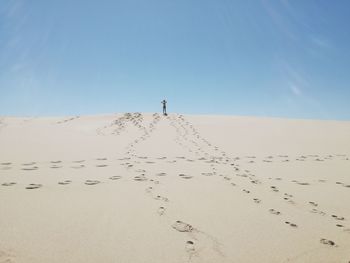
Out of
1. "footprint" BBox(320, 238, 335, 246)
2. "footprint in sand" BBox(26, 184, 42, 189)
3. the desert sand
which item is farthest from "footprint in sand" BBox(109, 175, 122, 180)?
"footprint" BBox(320, 238, 335, 246)

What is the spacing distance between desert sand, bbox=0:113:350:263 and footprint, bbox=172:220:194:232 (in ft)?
0.04

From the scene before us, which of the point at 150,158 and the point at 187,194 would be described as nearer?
the point at 187,194

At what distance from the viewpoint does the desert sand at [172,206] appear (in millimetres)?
3410

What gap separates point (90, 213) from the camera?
4.44m

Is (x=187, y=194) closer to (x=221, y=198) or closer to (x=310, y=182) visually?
(x=221, y=198)

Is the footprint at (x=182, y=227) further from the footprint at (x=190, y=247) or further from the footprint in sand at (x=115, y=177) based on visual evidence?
the footprint in sand at (x=115, y=177)

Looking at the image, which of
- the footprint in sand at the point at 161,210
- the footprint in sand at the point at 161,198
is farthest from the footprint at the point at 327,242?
the footprint in sand at the point at 161,198

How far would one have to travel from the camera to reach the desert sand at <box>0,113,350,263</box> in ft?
11.2

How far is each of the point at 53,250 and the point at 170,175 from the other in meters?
4.12

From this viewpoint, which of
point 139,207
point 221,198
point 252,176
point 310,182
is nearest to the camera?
point 139,207

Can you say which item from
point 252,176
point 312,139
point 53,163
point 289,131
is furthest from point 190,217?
point 289,131

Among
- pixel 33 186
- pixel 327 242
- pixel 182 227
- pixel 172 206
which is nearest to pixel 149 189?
pixel 172 206

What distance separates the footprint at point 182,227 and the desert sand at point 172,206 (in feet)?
0.04

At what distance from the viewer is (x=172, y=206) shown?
4.91 m
